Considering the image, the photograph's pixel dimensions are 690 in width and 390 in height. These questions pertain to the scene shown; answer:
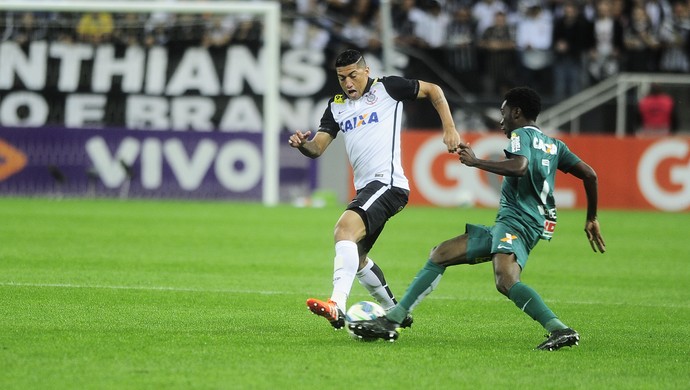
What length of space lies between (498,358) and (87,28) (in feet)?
58.1

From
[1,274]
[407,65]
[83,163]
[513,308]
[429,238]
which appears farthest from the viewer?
[407,65]

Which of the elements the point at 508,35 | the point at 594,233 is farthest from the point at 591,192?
the point at 508,35

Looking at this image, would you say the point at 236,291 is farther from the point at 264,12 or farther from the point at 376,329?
the point at 264,12

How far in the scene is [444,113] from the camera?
27.3ft

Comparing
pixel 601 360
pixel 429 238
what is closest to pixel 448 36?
pixel 429 238

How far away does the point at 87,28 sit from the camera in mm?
23453

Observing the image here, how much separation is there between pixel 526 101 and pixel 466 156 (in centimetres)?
77

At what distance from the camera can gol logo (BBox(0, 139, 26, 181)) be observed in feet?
74.5

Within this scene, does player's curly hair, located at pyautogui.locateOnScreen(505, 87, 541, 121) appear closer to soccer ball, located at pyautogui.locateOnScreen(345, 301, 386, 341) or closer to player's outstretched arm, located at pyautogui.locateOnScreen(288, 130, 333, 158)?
player's outstretched arm, located at pyautogui.locateOnScreen(288, 130, 333, 158)

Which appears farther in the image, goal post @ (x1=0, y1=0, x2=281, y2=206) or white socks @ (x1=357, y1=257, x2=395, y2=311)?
goal post @ (x1=0, y1=0, x2=281, y2=206)

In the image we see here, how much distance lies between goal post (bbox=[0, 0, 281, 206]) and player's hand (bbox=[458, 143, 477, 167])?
14.8 meters

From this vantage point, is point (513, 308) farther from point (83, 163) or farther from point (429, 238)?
point (83, 163)

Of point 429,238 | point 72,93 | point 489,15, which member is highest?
point 489,15

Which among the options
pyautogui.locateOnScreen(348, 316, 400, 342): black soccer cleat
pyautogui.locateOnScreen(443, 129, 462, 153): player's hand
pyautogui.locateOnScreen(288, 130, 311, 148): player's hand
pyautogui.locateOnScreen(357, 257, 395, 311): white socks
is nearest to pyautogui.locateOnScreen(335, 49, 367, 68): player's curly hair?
pyautogui.locateOnScreen(288, 130, 311, 148): player's hand
